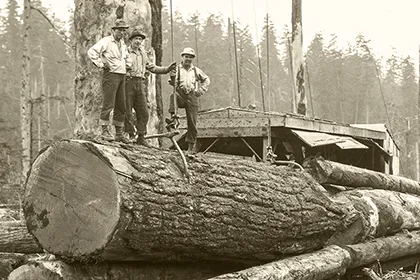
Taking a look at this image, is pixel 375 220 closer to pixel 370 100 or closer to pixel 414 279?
pixel 414 279

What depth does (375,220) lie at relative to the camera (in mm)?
8453

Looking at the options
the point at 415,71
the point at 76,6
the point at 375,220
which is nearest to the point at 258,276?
the point at 375,220

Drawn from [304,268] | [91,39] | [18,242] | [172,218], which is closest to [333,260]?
[304,268]

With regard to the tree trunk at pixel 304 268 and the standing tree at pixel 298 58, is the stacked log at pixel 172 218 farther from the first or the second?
the standing tree at pixel 298 58

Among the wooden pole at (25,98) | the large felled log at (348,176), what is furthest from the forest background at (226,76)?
the large felled log at (348,176)

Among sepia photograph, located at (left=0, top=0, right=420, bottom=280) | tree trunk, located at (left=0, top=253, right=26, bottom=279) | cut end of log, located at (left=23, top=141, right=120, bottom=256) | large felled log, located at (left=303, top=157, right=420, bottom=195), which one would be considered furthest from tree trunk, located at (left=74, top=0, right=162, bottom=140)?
large felled log, located at (left=303, top=157, right=420, bottom=195)

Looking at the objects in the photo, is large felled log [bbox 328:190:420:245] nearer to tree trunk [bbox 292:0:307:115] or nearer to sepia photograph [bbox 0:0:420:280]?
sepia photograph [bbox 0:0:420:280]

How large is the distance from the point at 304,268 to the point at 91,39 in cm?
441

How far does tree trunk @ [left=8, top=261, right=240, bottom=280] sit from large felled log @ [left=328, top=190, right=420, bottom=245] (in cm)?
264

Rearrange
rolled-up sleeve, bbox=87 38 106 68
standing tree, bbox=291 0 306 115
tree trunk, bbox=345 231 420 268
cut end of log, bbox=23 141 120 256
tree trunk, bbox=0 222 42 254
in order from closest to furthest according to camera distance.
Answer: cut end of log, bbox=23 141 120 256
tree trunk, bbox=0 222 42 254
rolled-up sleeve, bbox=87 38 106 68
tree trunk, bbox=345 231 420 268
standing tree, bbox=291 0 306 115

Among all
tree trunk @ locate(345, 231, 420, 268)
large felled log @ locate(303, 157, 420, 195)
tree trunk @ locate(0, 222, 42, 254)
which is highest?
large felled log @ locate(303, 157, 420, 195)

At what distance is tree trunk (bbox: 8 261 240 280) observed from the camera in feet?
16.1

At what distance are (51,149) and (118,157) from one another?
0.63 metres

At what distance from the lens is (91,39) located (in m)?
8.00
